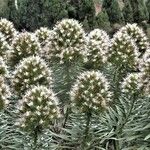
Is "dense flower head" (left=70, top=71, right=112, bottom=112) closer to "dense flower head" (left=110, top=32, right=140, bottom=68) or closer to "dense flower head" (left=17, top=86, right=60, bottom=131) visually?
"dense flower head" (left=17, top=86, right=60, bottom=131)

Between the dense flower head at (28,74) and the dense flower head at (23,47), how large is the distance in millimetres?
1636

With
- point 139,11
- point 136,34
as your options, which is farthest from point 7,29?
point 139,11

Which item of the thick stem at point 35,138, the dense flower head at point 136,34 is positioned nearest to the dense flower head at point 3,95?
the thick stem at point 35,138

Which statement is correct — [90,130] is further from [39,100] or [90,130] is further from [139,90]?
[39,100]

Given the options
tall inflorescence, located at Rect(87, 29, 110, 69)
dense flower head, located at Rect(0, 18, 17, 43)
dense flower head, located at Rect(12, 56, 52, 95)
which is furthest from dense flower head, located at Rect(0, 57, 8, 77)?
dense flower head, located at Rect(0, 18, 17, 43)

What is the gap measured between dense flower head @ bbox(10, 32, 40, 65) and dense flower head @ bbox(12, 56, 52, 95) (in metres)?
1.64

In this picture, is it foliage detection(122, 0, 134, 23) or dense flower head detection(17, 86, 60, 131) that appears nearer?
dense flower head detection(17, 86, 60, 131)

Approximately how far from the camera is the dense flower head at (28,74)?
12.6 m

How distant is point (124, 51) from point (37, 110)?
401 cm

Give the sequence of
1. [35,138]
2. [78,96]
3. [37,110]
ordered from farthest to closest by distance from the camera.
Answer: [78,96] → [35,138] → [37,110]

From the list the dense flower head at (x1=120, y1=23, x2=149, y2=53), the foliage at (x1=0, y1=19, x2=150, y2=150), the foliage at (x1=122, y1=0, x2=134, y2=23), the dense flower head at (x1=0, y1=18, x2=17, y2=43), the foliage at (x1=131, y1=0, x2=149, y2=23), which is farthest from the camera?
the foliage at (x1=131, y1=0, x2=149, y2=23)

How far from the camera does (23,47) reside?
567 inches

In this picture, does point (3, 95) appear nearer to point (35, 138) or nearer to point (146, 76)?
point (35, 138)

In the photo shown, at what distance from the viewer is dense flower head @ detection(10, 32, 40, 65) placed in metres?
14.4
